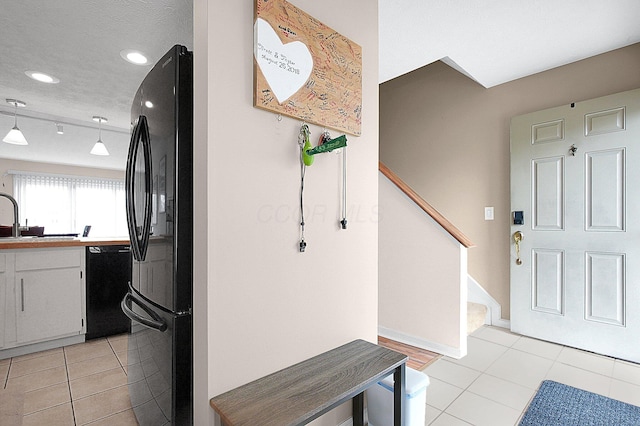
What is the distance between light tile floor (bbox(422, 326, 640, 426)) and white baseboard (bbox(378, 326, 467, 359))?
5 cm

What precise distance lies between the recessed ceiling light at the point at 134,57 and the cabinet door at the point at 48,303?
1.83 metres

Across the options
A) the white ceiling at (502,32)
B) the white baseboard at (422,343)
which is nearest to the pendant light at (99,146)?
the white ceiling at (502,32)

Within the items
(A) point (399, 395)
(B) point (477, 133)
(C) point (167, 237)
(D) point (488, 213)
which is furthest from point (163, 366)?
(B) point (477, 133)

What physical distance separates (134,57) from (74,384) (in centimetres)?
244

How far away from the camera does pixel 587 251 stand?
2.55 metres

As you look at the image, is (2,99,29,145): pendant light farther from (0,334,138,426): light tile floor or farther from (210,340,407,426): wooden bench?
(210,340,407,426): wooden bench

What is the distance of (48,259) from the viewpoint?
8.43ft

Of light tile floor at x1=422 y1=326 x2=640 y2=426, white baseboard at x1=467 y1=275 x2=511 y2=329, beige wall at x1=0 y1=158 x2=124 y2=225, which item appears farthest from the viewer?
beige wall at x1=0 y1=158 x2=124 y2=225

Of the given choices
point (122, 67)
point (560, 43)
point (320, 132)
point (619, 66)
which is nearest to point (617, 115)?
point (619, 66)

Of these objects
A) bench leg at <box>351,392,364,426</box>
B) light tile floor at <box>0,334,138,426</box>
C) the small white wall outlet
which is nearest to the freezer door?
light tile floor at <box>0,334,138,426</box>

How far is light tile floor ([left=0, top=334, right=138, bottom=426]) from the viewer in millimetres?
1732

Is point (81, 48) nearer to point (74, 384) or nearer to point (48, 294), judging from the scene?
point (48, 294)

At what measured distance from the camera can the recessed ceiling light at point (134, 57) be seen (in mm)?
2484

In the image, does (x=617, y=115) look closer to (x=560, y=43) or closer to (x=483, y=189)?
(x=560, y=43)
